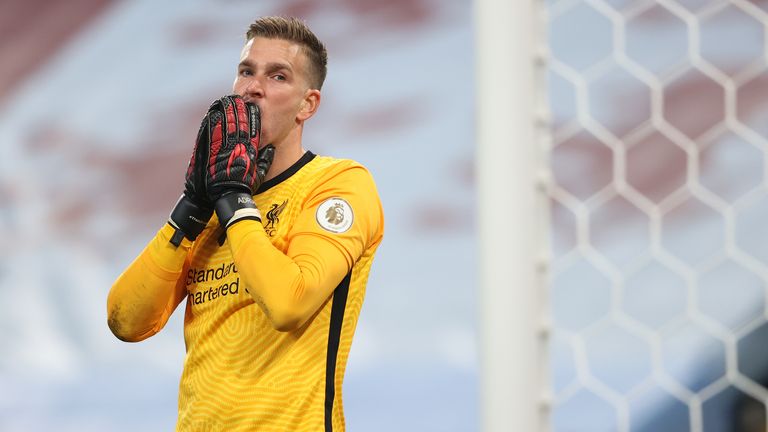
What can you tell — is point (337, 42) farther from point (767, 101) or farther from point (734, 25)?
point (767, 101)

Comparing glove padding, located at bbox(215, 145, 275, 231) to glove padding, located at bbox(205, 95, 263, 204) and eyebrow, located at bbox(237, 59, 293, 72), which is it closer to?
glove padding, located at bbox(205, 95, 263, 204)

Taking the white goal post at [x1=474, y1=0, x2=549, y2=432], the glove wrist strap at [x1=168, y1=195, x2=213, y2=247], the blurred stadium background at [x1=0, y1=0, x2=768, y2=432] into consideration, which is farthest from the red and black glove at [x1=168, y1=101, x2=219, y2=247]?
the blurred stadium background at [x1=0, y1=0, x2=768, y2=432]

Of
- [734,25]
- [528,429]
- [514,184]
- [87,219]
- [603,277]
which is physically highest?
[87,219]

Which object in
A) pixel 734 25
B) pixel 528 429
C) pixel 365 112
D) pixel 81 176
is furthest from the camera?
pixel 81 176

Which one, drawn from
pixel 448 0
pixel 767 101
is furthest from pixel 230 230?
pixel 448 0

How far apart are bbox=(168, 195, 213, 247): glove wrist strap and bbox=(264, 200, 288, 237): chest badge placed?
86mm

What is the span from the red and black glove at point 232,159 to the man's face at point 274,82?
59 mm

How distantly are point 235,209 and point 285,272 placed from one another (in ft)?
0.45

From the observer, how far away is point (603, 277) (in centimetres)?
187

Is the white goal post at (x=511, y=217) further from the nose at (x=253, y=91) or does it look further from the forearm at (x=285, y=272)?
the nose at (x=253, y=91)

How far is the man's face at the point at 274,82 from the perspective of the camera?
1.58 metres

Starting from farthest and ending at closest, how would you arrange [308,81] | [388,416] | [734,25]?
[388,416], [734,25], [308,81]

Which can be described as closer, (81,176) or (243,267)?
(243,267)

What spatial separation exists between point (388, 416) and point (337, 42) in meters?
1.23
